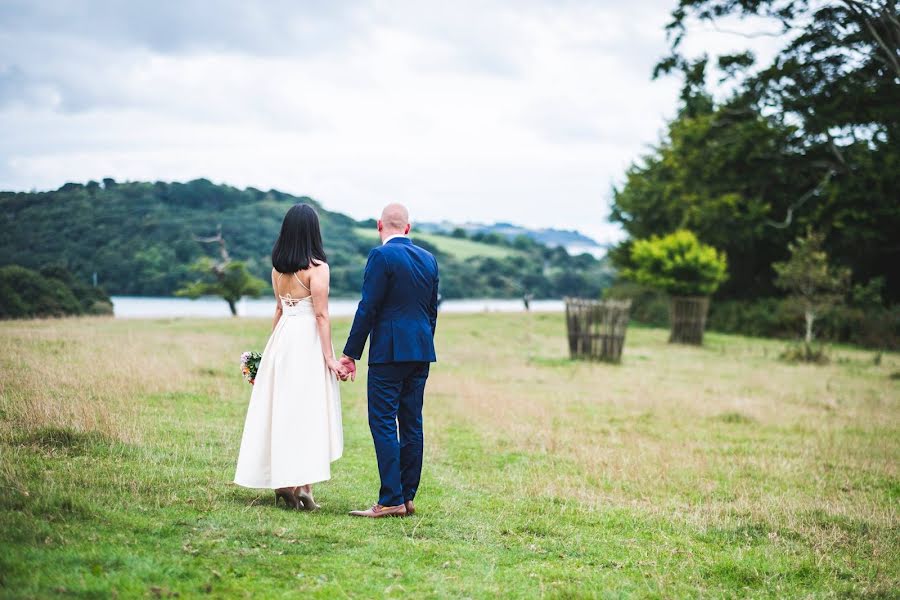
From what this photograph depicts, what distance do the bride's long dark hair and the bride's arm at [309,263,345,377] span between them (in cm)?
9

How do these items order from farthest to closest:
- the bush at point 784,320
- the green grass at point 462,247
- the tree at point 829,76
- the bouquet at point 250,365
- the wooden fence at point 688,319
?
the green grass at point 462,247 < the bush at point 784,320 < the wooden fence at point 688,319 < the tree at point 829,76 < the bouquet at point 250,365

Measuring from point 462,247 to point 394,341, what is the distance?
2465 inches

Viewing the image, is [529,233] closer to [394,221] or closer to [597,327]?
[597,327]

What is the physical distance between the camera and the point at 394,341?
5605 mm

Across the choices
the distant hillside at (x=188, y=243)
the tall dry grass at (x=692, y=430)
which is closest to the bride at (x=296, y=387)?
the tall dry grass at (x=692, y=430)

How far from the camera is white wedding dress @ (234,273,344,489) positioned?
557 centimetres

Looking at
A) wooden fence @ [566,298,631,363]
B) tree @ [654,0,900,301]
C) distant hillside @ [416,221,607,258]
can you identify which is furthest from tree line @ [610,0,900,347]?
distant hillside @ [416,221,607,258]

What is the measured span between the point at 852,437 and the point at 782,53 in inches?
397

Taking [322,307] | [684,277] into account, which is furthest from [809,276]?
[322,307]

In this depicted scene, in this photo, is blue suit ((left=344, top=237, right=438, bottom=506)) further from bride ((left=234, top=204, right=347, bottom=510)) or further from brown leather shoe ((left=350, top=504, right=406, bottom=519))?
bride ((left=234, top=204, right=347, bottom=510))

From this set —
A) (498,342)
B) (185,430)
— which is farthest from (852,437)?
(498,342)

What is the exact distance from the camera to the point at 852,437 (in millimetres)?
11266

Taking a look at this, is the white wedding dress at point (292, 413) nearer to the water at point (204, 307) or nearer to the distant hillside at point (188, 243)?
the distant hillside at point (188, 243)

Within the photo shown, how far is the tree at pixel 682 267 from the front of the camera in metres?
30.3
